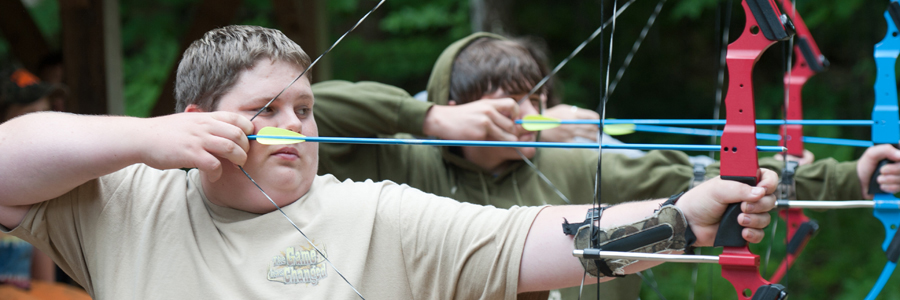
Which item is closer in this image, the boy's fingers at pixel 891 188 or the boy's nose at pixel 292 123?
the boy's nose at pixel 292 123

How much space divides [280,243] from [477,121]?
62 centimetres

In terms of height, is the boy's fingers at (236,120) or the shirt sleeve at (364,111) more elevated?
the boy's fingers at (236,120)

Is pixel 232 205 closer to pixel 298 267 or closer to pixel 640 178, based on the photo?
pixel 298 267

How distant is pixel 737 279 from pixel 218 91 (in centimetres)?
81

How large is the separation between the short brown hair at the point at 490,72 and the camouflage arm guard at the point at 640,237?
→ 83cm

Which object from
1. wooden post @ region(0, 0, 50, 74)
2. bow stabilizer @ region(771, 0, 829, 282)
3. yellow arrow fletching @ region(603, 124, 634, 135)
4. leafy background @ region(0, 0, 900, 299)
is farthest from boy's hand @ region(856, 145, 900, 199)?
wooden post @ region(0, 0, 50, 74)

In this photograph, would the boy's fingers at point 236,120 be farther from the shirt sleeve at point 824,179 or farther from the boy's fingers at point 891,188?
the boy's fingers at point 891,188

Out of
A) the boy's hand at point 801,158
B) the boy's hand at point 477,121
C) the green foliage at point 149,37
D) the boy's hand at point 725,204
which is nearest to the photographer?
the boy's hand at point 725,204

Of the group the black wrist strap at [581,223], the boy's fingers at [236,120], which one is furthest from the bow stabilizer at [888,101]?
the boy's fingers at [236,120]

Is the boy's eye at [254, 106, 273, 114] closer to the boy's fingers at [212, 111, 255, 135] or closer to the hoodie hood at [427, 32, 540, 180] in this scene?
the boy's fingers at [212, 111, 255, 135]

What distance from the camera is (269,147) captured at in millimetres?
1058

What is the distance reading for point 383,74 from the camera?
15.6ft

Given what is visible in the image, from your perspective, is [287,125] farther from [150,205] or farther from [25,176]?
[25,176]

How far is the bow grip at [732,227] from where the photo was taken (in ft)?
2.92
